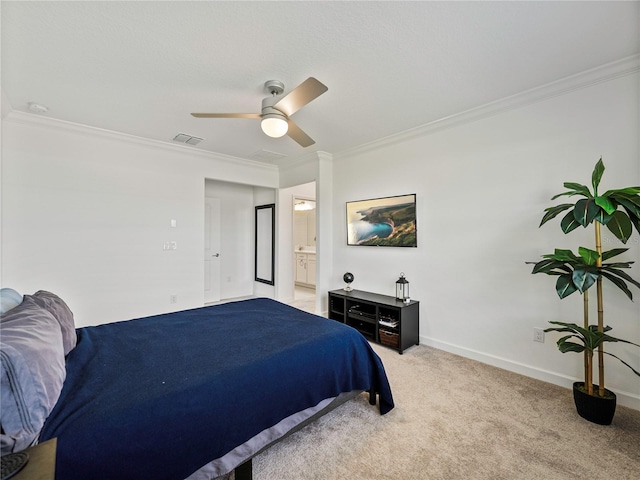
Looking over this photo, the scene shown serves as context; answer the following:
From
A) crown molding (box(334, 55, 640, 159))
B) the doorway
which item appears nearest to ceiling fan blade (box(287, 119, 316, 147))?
crown molding (box(334, 55, 640, 159))

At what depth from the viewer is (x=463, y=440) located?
5.89 feet

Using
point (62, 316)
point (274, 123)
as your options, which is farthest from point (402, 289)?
point (62, 316)

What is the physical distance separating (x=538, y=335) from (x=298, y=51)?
10.0ft

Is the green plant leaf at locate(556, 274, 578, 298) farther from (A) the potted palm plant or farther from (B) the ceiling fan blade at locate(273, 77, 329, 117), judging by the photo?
(B) the ceiling fan blade at locate(273, 77, 329, 117)

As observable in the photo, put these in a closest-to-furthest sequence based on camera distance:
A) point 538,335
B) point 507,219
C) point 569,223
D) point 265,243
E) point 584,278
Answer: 1. point 584,278
2. point 569,223
3. point 538,335
4. point 507,219
5. point 265,243

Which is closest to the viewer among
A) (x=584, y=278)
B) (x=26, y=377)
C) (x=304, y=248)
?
(x=26, y=377)

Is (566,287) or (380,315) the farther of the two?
(380,315)

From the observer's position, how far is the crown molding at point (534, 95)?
2116 mm

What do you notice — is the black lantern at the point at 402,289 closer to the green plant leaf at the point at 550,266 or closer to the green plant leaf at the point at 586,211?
the green plant leaf at the point at 550,266

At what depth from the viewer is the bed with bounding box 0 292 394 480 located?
42.5 inches

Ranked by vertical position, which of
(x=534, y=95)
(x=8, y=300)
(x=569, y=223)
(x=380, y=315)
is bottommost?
(x=380, y=315)

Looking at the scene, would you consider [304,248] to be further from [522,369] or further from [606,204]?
[606,204]

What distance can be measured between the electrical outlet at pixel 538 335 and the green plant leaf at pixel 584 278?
34.9 inches

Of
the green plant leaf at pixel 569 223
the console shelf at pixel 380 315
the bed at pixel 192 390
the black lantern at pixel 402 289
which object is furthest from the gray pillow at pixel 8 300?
the green plant leaf at pixel 569 223
